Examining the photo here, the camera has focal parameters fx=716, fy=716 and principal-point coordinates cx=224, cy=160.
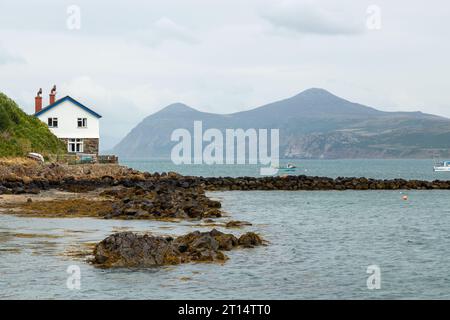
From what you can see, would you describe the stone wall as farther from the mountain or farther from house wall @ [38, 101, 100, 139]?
the mountain

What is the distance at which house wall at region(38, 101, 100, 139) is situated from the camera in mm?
85188

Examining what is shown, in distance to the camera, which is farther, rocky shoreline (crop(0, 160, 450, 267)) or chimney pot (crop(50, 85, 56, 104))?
chimney pot (crop(50, 85, 56, 104))

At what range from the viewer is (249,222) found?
43625 mm

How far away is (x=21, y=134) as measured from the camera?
257 feet

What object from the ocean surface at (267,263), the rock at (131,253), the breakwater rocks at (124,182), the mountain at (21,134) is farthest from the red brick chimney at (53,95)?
the rock at (131,253)

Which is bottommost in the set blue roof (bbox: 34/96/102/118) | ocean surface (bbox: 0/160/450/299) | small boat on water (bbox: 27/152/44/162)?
ocean surface (bbox: 0/160/450/299)

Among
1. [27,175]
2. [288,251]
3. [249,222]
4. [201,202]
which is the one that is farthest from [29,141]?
[288,251]

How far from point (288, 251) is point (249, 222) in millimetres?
12827

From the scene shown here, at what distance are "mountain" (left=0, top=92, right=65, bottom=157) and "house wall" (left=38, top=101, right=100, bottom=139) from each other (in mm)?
2397

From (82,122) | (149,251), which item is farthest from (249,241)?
(82,122)

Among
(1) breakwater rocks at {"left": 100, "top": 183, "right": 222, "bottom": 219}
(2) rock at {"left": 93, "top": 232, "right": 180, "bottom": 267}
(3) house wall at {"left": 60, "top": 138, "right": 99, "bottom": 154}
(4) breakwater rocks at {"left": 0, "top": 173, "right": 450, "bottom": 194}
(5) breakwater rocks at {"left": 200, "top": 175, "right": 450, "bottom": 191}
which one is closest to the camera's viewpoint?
(2) rock at {"left": 93, "top": 232, "right": 180, "bottom": 267}

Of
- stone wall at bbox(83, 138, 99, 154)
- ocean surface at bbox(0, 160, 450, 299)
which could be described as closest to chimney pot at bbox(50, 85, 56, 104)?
stone wall at bbox(83, 138, 99, 154)

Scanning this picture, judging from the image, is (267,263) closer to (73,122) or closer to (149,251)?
(149,251)
